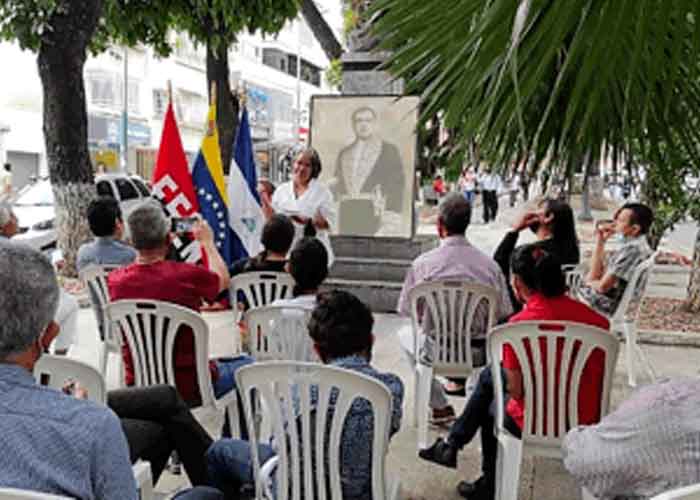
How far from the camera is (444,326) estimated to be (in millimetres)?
4098

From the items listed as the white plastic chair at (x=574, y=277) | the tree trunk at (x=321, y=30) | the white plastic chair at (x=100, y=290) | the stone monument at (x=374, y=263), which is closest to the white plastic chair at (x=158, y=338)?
the white plastic chair at (x=100, y=290)

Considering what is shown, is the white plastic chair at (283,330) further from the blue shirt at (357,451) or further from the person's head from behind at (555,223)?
the person's head from behind at (555,223)

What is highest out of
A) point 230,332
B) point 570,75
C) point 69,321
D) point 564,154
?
point 570,75

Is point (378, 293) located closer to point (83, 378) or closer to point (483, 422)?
point (483, 422)

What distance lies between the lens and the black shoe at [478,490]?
346cm

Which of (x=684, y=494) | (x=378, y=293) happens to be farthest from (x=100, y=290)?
(x=378, y=293)

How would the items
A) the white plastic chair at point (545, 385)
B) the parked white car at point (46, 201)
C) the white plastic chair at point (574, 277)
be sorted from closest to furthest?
the white plastic chair at point (545, 385) < the white plastic chair at point (574, 277) < the parked white car at point (46, 201)

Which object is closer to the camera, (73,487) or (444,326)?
(73,487)

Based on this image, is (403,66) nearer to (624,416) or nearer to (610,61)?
(610,61)

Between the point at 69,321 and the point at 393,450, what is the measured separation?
1938 mm

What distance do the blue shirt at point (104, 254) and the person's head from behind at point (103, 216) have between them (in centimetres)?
6

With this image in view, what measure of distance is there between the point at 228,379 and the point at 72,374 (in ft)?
3.97

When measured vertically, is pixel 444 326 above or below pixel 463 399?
above

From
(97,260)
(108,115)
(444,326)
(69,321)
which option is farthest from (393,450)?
(108,115)
